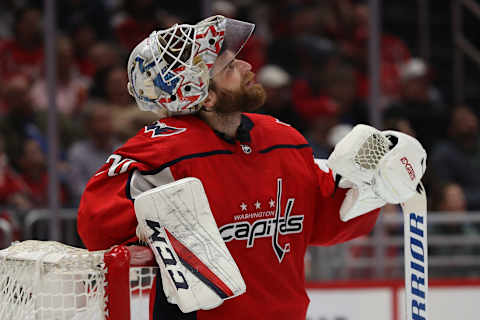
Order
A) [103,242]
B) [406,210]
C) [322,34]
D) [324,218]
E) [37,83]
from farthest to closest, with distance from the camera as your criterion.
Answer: [322,34]
[37,83]
[324,218]
[406,210]
[103,242]

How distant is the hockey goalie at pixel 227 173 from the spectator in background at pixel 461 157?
11.0 ft

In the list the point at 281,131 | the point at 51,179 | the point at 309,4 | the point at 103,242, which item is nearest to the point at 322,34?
Result: the point at 309,4

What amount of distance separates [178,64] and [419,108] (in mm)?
4181

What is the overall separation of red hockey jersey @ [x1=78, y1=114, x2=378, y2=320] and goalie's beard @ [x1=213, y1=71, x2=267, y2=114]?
64 millimetres

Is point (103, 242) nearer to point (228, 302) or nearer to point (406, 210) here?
point (228, 302)

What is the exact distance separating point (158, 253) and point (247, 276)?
0.31m

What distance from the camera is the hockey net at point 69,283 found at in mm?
1676

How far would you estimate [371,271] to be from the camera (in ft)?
15.2

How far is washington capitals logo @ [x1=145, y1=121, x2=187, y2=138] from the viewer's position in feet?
6.27

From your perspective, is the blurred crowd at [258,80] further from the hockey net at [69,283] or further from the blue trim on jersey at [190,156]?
the hockey net at [69,283]

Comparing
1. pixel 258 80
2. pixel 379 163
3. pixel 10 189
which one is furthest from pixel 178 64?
pixel 258 80

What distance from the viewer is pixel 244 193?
1.95 meters

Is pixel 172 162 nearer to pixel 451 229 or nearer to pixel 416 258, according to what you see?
pixel 416 258

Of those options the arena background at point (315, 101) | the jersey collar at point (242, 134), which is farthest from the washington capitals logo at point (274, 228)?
the arena background at point (315, 101)
